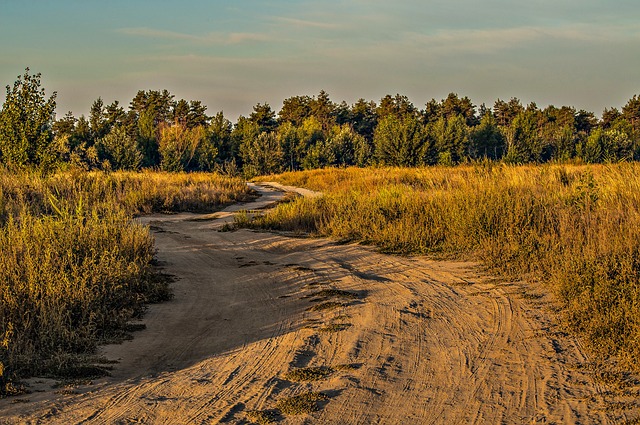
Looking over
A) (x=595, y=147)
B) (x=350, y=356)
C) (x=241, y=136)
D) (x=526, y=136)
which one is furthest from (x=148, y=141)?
(x=350, y=356)

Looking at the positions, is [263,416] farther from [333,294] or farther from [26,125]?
[26,125]

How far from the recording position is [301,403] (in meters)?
4.80

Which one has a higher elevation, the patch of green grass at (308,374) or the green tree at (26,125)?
the green tree at (26,125)

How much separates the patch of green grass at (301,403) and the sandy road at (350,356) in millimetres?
71

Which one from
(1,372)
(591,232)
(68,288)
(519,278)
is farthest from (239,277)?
(591,232)

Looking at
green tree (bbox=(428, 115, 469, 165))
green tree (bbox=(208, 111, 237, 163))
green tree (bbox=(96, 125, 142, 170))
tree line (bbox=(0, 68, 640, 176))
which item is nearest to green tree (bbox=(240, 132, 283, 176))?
tree line (bbox=(0, 68, 640, 176))

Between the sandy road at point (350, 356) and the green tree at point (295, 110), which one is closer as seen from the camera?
the sandy road at point (350, 356)

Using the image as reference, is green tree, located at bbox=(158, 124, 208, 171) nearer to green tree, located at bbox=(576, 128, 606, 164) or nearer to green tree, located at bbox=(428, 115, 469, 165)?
green tree, located at bbox=(428, 115, 469, 165)

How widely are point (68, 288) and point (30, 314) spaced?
553 millimetres

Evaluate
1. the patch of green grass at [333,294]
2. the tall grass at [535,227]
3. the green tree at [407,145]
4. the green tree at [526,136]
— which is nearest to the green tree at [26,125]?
the tall grass at [535,227]

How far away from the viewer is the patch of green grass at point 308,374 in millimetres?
5391

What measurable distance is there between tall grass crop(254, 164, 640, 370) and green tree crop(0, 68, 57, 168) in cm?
869

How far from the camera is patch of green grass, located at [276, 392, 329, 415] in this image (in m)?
4.68

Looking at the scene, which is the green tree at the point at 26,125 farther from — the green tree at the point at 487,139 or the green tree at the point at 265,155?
the green tree at the point at 487,139
